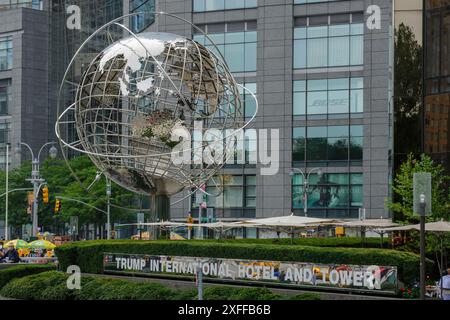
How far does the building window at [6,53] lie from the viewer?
109 m

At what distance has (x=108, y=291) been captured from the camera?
25.5m

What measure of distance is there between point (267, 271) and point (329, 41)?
48.7 metres

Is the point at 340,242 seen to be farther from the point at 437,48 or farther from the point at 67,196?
the point at 67,196

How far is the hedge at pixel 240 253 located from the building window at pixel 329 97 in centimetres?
4138

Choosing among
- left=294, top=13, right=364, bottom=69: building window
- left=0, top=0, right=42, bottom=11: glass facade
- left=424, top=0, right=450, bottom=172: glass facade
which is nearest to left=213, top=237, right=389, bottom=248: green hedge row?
left=424, top=0, right=450, bottom=172: glass facade

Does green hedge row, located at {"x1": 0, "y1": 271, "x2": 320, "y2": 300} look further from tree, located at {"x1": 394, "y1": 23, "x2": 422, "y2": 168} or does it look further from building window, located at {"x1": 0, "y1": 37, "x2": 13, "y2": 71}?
building window, located at {"x1": 0, "y1": 37, "x2": 13, "y2": 71}

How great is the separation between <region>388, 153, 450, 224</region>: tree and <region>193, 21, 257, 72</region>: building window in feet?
136

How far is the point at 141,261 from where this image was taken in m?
29.6

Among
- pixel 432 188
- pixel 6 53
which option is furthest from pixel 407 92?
pixel 6 53

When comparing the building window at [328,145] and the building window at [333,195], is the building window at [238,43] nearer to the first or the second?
the building window at [328,145]

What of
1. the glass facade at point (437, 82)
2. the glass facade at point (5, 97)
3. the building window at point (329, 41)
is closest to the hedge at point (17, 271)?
the glass facade at point (437, 82)
